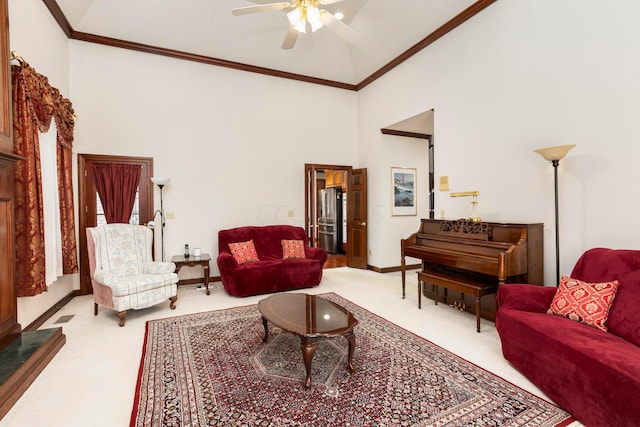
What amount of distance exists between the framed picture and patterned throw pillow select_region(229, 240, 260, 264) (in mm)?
2921

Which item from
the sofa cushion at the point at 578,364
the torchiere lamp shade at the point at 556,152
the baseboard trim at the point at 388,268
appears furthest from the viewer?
the baseboard trim at the point at 388,268

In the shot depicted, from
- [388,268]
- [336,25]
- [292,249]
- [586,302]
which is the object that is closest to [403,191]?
[388,268]

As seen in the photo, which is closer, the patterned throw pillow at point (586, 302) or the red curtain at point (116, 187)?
the patterned throw pillow at point (586, 302)

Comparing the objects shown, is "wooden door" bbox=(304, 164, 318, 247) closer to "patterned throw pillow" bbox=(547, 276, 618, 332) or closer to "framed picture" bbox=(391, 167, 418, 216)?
"framed picture" bbox=(391, 167, 418, 216)

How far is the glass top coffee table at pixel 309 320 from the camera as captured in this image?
7.13 ft

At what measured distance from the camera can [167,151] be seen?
5.09 metres

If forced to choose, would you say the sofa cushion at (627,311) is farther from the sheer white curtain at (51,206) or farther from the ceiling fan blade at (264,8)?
the sheer white curtain at (51,206)

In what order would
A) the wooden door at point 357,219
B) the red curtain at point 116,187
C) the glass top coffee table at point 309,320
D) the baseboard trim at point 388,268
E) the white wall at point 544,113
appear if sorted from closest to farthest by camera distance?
the glass top coffee table at point 309,320
the white wall at point 544,113
the red curtain at point 116,187
the baseboard trim at point 388,268
the wooden door at point 357,219

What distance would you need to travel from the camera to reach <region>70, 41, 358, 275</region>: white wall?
15.6 feet

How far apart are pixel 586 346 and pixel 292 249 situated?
4.01 meters

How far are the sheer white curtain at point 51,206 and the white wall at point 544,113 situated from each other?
5.15 metres

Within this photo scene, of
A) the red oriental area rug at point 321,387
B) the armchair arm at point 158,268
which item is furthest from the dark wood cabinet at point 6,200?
the armchair arm at point 158,268

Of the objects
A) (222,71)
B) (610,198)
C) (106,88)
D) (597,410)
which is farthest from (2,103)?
(610,198)

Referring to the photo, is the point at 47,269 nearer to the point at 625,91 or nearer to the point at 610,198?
the point at 610,198
